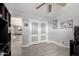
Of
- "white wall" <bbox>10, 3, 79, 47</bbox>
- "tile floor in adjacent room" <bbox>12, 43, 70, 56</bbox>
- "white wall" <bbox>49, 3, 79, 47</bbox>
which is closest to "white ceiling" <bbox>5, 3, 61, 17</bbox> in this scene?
"white wall" <bbox>10, 3, 79, 47</bbox>

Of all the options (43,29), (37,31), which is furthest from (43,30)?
(37,31)

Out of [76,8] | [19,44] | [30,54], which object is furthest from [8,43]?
[76,8]

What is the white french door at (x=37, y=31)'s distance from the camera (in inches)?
62.8

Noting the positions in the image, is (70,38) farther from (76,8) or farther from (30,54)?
(30,54)

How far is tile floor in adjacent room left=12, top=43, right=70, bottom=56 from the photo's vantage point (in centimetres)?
157

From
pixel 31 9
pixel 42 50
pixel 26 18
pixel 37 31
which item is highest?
pixel 31 9

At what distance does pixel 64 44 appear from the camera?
1.61 meters

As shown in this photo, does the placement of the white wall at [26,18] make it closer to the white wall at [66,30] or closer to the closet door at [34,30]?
the closet door at [34,30]

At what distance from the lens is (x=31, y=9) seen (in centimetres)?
159

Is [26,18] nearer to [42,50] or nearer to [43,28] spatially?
[43,28]

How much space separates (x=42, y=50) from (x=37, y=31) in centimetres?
39

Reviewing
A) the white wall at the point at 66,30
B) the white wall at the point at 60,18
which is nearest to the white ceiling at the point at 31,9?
the white wall at the point at 60,18

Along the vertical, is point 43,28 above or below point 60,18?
below

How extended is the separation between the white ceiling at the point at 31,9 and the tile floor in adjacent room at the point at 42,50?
0.61 meters
